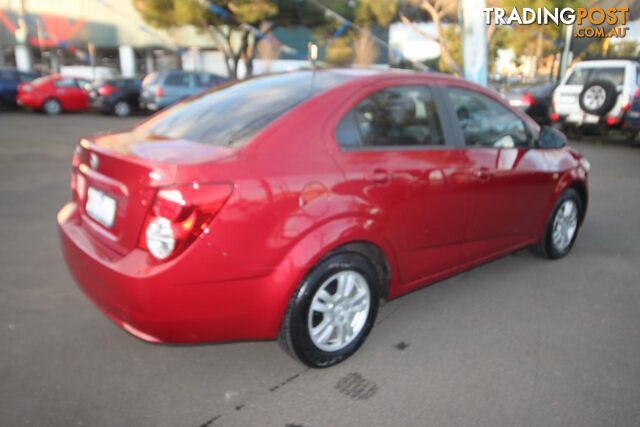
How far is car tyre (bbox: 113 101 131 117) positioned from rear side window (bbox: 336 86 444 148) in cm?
1657

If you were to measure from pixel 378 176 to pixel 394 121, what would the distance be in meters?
0.42

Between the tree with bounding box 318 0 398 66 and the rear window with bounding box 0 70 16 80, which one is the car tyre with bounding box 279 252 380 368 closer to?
the rear window with bounding box 0 70 16 80

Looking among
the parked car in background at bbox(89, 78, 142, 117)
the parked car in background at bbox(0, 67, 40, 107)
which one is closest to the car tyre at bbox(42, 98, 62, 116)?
the parked car in background at bbox(89, 78, 142, 117)

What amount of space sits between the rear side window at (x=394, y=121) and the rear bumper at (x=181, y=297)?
901 millimetres

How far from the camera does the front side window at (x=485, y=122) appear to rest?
3408 mm

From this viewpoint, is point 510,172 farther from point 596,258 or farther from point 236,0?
point 236,0

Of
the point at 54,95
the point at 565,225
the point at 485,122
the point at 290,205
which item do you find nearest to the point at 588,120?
the point at 565,225

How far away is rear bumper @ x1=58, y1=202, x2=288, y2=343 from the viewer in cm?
228

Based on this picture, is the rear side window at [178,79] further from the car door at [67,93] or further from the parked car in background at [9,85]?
the parked car in background at [9,85]

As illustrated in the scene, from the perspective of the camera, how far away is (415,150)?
3045mm

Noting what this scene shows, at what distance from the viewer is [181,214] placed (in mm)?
2215

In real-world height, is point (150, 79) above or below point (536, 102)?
above

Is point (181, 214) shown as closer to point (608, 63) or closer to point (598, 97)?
point (598, 97)

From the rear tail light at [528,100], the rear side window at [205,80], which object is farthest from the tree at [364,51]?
the rear tail light at [528,100]
